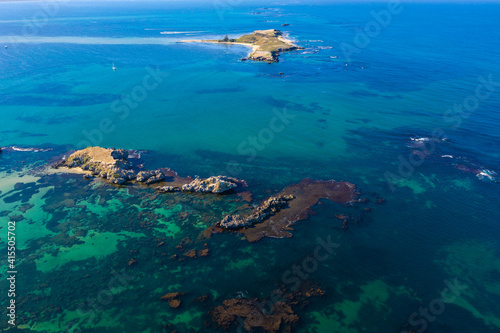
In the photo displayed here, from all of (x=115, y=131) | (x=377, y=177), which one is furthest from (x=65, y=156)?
(x=377, y=177)

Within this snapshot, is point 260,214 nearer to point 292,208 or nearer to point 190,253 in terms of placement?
point 292,208

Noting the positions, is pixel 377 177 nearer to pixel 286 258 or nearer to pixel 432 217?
pixel 432 217

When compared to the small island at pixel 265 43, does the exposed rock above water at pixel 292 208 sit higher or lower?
lower

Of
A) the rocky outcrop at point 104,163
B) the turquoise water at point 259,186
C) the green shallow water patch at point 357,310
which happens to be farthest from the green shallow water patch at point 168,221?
the green shallow water patch at point 357,310

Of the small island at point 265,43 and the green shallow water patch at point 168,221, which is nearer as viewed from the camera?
the green shallow water patch at point 168,221

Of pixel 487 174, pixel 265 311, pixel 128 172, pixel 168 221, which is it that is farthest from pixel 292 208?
pixel 487 174

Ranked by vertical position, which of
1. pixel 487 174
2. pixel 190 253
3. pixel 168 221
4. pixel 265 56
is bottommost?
pixel 190 253

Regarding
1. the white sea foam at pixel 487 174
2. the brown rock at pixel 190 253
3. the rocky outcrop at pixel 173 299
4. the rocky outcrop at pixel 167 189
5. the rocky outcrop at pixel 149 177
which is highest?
the white sea foam at pixel 487 174

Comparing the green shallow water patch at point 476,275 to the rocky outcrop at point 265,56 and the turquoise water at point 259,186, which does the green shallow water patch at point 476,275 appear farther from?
the rocky outcrop at point 265,56
